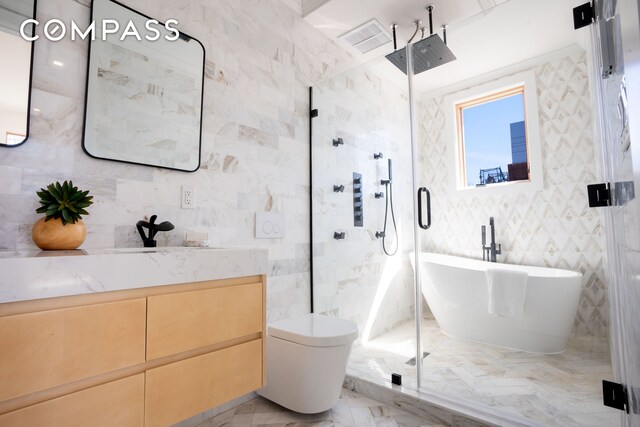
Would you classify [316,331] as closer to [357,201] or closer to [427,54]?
[357,201]

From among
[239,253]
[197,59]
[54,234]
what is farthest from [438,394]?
[197,59]

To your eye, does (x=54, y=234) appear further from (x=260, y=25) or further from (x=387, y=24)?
(x=387, y=24)

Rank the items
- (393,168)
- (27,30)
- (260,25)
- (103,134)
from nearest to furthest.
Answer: (27,30) < (103,134) < (260,25) < (393,168)

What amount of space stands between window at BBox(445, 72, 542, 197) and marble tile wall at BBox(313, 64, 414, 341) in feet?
1.66

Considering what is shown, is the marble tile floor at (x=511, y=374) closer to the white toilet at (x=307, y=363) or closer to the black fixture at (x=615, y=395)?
the black fixture at (x=615, y=395)

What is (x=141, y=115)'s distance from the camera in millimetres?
1581

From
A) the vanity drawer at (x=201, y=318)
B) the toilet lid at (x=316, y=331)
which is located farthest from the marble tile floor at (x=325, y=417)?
the vanity drawer at (x=201, y=318)

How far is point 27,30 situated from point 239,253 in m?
1.21

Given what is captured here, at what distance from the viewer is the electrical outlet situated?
1.70 m

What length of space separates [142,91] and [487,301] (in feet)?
8.24

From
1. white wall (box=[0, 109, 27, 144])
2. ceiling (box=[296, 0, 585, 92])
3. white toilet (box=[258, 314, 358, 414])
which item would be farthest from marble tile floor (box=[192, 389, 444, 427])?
ceiling (box=[296, 0, 585, 92])

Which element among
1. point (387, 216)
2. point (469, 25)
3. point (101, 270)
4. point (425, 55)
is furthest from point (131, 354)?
point (469, 25)

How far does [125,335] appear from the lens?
991 millimetres

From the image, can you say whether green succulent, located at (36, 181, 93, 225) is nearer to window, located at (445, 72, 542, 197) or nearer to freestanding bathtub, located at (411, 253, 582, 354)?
freestanding bathtub, located at (411, 253, 582, 354)
